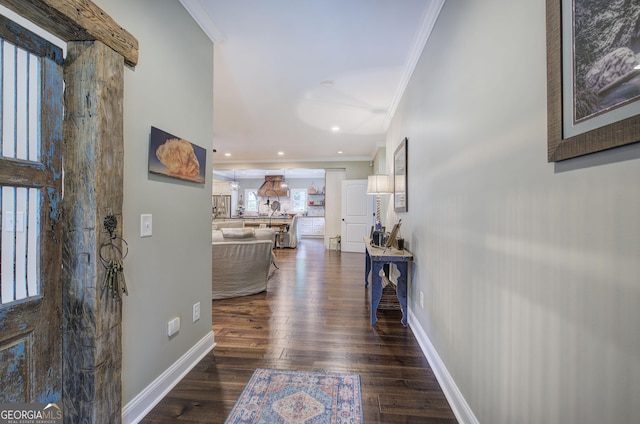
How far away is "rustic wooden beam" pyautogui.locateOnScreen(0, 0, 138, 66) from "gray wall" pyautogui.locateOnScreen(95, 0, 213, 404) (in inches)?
3.8

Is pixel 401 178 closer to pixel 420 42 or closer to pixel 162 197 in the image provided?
pixel 420 42

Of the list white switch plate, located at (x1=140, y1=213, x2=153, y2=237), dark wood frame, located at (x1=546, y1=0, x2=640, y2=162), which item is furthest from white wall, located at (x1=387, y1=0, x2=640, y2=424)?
white switch plate, located at (x1=140, y1=213, x2=153, y2=237)

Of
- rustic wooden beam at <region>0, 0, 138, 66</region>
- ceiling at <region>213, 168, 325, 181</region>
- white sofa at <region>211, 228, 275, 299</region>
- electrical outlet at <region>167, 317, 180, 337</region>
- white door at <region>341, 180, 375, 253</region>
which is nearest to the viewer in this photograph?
rustic wooden beam at <region>0, 0, 138, 66</region>

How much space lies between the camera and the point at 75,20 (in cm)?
115

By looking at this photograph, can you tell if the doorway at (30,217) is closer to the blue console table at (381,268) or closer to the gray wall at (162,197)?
the gray wall at (162,197)

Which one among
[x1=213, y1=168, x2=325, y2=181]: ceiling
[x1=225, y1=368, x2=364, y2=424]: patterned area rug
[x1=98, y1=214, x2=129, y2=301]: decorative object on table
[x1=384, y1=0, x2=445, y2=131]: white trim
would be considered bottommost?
[x1=225, y1=368, x2=364, y2=424]: patterned area rug

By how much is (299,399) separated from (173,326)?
3.10 feet

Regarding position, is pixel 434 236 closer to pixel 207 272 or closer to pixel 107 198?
pixel 207 272

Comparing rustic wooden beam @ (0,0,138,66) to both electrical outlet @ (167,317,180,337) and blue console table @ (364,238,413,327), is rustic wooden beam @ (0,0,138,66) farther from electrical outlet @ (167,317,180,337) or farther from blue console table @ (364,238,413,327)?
blue console table @ (364,238,413,327)

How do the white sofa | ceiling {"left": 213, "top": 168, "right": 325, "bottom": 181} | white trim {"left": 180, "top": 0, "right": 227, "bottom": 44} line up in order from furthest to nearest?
ceiling {"left": 213, "top": 168, "right": 325, "bottom": 181}
the white sofa
white trim {"left": 180, "top": 0, "right": 227, "bottom": 44}

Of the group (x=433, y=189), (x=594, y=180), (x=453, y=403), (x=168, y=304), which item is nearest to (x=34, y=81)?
(x=168, y=304)

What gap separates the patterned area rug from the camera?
1.52 metres

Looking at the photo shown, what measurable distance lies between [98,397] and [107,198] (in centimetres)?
94

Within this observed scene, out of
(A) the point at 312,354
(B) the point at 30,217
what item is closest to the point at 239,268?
(A) the point at 312,354
